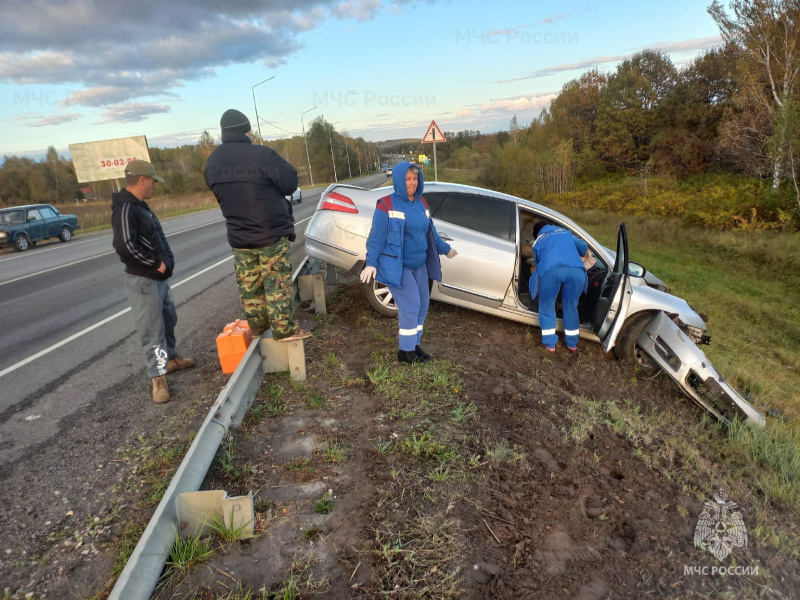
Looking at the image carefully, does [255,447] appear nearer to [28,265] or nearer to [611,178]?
[28,265]

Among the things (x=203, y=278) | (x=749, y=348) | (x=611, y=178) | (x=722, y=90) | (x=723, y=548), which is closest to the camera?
(x=723, y=548)

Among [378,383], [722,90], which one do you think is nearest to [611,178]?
[722,90]

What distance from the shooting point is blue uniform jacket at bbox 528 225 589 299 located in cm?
516

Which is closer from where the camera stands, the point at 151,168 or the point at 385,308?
the point at 151,168

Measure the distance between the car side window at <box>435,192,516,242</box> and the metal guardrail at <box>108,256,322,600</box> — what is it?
2.94m

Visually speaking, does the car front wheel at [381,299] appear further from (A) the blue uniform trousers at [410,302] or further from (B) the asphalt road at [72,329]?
(B) the asphalt road at [72,329]

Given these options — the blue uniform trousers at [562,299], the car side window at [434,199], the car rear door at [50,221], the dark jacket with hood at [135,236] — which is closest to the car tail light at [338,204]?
the car side window at [434,199]

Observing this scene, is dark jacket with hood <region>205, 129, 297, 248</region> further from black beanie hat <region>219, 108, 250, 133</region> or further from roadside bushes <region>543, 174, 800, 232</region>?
roadside bushes <region>543, 174, 800, 232</region>

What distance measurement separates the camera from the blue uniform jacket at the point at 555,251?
5156 mm

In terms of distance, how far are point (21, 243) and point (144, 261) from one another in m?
16.7

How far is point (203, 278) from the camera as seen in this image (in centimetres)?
920

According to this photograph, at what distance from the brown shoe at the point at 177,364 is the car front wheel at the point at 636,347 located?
15.7 ft

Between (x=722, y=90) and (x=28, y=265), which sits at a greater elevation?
(x=722, y=90)

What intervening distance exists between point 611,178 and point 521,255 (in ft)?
119
